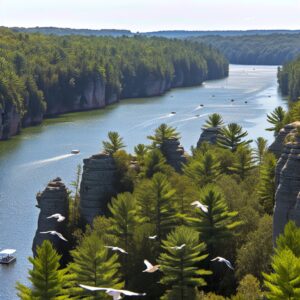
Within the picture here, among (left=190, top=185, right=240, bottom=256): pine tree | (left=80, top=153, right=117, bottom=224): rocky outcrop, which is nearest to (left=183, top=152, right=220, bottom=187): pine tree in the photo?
(left=80, top=153, right=117, bottom=224): rocky outcrop

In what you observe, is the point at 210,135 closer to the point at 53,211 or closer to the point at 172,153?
the point at 172,153

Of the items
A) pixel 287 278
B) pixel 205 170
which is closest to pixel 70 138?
pixel 205 170

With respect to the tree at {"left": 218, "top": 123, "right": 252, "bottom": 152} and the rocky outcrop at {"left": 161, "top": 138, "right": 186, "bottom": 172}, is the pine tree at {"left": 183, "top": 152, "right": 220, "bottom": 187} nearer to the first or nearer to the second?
the rocky outcrop at {"left": 161, "top": 138, "right": 186, "bottom": 172}

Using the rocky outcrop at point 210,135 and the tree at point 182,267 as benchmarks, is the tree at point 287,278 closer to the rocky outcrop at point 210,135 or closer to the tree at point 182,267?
the tree at point 182,267

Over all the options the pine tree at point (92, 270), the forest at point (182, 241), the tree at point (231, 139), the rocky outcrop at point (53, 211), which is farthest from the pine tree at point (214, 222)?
the tree at point (231, 139)

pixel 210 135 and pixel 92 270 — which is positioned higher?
pixel 92 270

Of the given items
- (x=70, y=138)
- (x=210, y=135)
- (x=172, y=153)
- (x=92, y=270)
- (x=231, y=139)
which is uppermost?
(x=92, y=270)

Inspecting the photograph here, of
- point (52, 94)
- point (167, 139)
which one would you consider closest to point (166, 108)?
point (52, 94)
